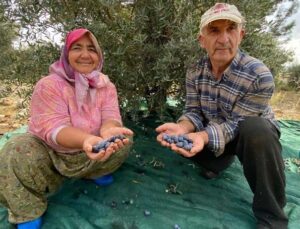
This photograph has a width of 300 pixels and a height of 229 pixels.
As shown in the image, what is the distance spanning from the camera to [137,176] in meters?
3.22

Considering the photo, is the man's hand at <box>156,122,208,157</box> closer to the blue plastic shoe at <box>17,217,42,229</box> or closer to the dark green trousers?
the dark green trousers

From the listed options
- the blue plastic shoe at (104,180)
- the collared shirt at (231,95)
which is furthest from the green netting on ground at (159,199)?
the collared shirt at (231,95)

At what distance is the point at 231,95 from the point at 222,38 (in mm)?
434

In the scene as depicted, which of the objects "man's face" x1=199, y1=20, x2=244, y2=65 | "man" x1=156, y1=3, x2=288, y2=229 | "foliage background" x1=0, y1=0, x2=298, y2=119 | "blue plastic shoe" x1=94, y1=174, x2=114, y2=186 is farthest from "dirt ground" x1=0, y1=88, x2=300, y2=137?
"man's face" x1=199, y1=20, x2=244, y2=65

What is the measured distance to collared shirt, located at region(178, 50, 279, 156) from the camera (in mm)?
2604

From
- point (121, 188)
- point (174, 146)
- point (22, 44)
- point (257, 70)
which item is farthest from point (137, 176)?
point (22, 44)

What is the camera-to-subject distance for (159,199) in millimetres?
2947

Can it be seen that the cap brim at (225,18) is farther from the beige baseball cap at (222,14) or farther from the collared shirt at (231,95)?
the collared shirt at (231,95)

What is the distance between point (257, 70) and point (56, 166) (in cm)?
160

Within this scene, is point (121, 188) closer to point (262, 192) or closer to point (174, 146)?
point (174, 146)

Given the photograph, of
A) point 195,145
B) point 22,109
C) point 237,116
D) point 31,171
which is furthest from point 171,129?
point 22,109

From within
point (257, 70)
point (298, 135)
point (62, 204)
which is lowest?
point (298, 135)

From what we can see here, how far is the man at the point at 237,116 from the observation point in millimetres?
2459

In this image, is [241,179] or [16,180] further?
[241,179]
